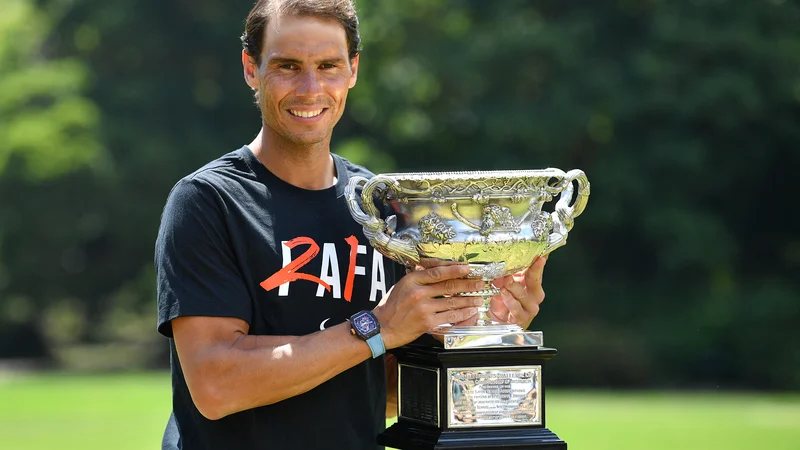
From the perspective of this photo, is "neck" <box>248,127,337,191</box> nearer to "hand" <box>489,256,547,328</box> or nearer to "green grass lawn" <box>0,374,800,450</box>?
"hand" <box>489,256,547,328</box>

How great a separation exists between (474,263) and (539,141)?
1881cm

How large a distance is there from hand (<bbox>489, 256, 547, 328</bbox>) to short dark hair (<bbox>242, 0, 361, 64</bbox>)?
0.75 meters

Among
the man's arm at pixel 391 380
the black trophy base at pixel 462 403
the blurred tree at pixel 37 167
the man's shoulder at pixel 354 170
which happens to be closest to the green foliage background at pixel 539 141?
the blurred tree at pixel 37 167

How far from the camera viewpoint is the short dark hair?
10.4ft

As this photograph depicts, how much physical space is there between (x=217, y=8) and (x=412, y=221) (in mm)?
24001

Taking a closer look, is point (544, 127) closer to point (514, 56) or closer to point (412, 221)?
point (514, 56)

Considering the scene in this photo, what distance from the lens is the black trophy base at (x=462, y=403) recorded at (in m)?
3.16

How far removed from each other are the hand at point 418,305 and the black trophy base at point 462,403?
14 cm

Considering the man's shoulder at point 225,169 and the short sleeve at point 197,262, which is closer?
the short sleeve at point 197,262

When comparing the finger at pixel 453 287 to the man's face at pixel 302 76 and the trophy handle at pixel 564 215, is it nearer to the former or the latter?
the trophy handle at pixel 564 215

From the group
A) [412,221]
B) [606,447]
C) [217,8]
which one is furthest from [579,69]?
[412,221]

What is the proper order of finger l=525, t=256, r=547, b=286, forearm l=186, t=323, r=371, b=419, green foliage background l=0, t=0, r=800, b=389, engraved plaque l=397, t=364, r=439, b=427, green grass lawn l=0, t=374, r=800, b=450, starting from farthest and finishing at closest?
green foliage background l=0, t=0, r=800, b=389
green grass lawn l=0, t=374, r=800, b=450
finger l=525, t=256, r=547, b=286
engraved plaque l=397, t=364, r=439, b=427
forearm l=186, t=323, r=371, b=419

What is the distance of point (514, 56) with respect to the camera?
21.8 m

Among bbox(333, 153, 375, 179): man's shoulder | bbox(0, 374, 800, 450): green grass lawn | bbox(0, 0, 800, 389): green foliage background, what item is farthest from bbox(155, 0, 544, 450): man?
bbox(0, 0, 800, 389): green foliage background
